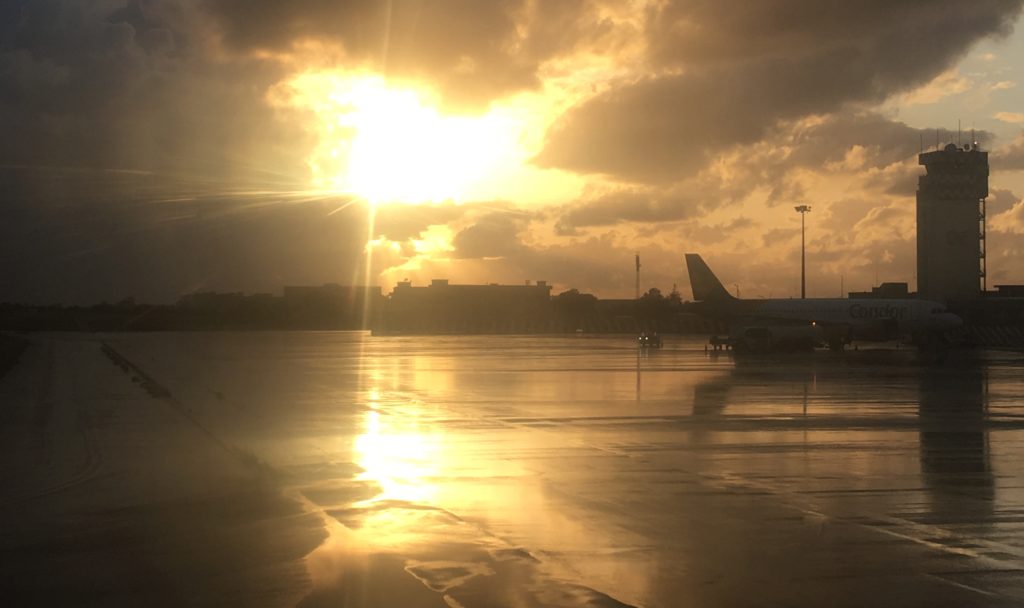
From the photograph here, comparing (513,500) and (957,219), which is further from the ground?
(957,219)

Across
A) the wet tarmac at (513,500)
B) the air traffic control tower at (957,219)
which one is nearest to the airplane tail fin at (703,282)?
the wet tarmac at (513,500)

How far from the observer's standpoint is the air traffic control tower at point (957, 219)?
13675 centimetres

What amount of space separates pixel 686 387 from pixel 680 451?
17.7m

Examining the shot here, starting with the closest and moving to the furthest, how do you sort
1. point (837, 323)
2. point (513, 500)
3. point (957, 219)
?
1. point (513, 500)
2. point (837, 323)
3. point (957, 219)

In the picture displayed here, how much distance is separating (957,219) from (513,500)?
137m

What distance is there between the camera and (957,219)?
137000mm

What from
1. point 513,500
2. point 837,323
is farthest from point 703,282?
point 513,500

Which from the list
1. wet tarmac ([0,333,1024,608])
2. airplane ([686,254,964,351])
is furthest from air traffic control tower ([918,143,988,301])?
wet tarmac ([0,333,1024,608])

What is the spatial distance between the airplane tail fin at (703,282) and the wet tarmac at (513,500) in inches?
1850

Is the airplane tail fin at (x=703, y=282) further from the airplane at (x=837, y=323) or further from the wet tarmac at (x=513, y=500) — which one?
the wet tarmac at (x=513, y=500)

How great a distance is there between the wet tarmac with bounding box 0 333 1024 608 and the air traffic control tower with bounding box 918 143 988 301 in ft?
368

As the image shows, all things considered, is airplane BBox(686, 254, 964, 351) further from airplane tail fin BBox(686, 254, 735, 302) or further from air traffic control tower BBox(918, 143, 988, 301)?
air traffic control tower BBox(918, 143, 988, 301)

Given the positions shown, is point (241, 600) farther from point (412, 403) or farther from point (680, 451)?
point (412, 403)

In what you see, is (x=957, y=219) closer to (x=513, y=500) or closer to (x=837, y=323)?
(x=837, y=323)
